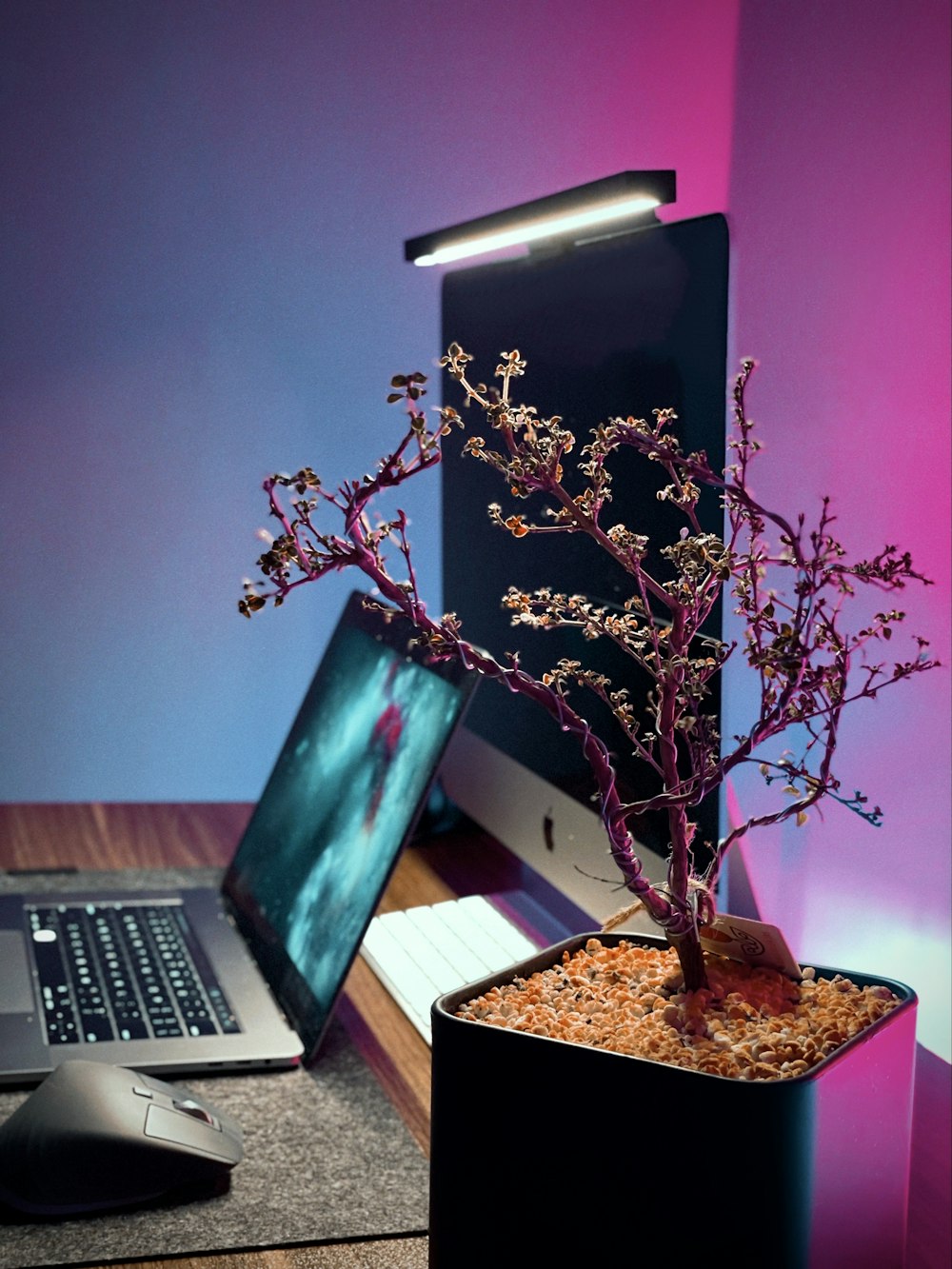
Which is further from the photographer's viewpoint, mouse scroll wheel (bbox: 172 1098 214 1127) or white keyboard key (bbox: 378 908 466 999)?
white keyboard key (bbox: 378 908 466 999)

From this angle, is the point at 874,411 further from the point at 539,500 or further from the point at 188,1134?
the point at 188,1134

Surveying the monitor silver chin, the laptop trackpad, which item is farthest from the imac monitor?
the laptop trackpad

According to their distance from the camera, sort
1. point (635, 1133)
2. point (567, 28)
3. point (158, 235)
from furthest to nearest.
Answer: point (158, 235) < point (567, 28) < point (635, 1133)

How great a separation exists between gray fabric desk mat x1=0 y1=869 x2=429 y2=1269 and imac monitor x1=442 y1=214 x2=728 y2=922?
21 cm

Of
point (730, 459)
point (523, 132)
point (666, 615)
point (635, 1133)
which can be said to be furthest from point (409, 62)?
point (635, 1133)

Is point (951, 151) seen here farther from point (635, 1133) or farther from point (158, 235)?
point (158, 235)

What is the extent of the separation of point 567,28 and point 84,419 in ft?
2.57

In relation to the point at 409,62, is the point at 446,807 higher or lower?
lower

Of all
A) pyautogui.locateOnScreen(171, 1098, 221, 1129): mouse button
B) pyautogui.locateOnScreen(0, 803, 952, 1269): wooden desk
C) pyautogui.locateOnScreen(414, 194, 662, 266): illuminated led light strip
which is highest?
pyautogui.locateOnScreen(414, 194, 662, 266): illuminated led light strip

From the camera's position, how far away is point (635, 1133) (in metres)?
0.51

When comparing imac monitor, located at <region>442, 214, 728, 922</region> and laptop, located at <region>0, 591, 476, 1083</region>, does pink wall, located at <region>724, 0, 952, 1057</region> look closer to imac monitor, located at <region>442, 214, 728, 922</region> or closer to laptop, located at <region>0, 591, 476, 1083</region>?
imac monitor, located at <region>442, 214, 728, 922</region>

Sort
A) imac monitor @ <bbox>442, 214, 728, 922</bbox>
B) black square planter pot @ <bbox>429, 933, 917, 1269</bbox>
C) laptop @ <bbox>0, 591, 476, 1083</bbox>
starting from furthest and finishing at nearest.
A: laptop @ <bbox>0, 591, 476, 1083</bbox> < imac monitor @ <bbox>442, 214, 728, 922</bbox> < black square planter pot @ <bbox>429, 933, 917, 1269</bbox>

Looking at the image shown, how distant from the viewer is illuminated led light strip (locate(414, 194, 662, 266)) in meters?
0.87

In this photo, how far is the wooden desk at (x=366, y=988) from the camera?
72 cm
